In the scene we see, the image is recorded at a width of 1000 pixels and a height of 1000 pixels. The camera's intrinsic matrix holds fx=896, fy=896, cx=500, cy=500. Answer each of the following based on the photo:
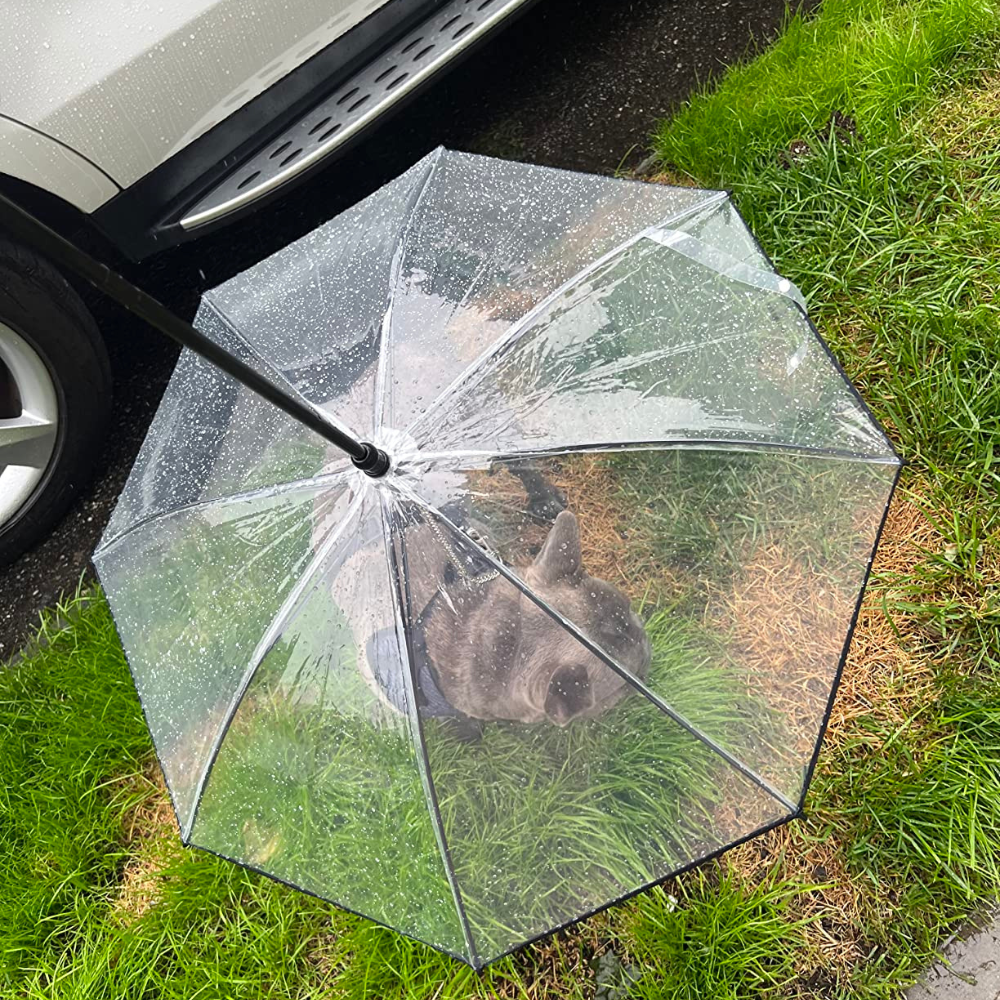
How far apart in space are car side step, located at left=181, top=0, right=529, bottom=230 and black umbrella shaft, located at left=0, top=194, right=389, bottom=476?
1.52 metres

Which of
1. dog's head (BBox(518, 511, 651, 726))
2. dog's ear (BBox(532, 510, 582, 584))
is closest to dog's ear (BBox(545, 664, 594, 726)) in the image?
dog's head (BBox(518, 511, 651, 726))

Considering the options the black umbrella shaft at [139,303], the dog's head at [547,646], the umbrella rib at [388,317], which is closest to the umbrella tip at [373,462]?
the black umbrella shaft at [139,303]

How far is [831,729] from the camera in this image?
2070 mm

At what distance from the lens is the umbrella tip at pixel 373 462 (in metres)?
1.35

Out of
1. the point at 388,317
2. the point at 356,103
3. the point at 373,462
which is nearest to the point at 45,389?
the point at 356,103

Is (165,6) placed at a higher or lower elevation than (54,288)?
higher

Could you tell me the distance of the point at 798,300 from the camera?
5.57 feet

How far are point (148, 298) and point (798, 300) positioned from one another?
1210 millimetres

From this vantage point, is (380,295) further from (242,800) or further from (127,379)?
(127,379)

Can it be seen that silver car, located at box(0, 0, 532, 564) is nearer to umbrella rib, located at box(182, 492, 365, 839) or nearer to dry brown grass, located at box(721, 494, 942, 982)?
umbrella rib, located at box(182, 492, 365, 839)

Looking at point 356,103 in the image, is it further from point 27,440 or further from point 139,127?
point 27,440

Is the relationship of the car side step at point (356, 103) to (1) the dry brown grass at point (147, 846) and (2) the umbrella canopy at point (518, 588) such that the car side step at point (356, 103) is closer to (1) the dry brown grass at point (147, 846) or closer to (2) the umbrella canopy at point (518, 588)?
(2) the umbrella canopy at point (518, 588)

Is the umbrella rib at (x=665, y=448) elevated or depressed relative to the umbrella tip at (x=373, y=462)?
depressed

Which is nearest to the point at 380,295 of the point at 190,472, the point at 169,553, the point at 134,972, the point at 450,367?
the point at 450,367
